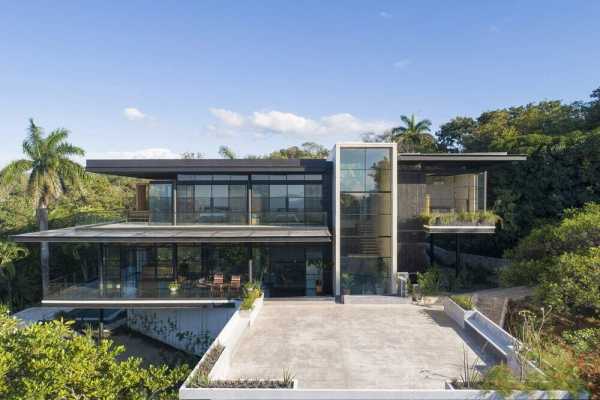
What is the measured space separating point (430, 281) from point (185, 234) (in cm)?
1248

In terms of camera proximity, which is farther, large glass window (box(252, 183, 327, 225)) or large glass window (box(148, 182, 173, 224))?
large glass window (box(252, 183, 327, 225))

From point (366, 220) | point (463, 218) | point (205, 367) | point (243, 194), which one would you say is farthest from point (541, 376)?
point (243, 194)

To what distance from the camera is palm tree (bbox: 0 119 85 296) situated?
900 inches

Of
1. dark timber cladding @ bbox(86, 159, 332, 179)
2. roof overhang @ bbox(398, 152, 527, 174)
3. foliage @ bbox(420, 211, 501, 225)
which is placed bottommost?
foliage @ bbox(420, 211, 501, 225)

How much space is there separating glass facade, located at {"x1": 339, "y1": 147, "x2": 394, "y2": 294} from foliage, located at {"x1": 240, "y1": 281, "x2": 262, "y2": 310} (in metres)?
4.60

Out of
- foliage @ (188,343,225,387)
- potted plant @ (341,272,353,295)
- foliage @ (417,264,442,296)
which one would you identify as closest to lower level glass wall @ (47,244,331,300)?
potted plant @ (341,272,353,295)

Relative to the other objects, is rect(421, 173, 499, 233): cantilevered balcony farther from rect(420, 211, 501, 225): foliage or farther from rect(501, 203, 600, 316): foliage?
rect(501, 203, 600, 316): foliage

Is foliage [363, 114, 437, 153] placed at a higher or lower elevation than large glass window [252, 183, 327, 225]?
higher

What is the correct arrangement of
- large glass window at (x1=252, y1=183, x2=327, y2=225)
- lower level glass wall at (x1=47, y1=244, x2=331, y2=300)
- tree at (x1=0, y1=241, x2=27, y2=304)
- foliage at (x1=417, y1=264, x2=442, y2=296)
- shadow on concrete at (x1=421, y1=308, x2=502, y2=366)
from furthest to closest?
1. tree at (x1=0, y1=241, x2=27, y2=304)
2. large glass window at (x1=252, y1=183, x2=327, y2=225)
3. lower level glass wall at (x1=47, y1=244, x2=331, y2=300)
4. foliage at (x1=417, y1=264, x2=442, y2=296)
5. shadow on concrete at (x1=421, y1=308, x2=502, y2=366)

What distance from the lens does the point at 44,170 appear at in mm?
23125

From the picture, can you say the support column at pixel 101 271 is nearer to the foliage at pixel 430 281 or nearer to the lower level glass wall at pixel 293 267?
the lower level glass wall at pixel 293 267

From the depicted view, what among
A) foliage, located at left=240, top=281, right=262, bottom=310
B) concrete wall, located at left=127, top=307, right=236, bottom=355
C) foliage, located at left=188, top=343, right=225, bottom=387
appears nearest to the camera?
foliage, located at left=188, top=343, right=225, bottom=387

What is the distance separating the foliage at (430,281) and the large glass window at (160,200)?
14023mm

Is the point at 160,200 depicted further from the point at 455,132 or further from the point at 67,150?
the point at 455,132
